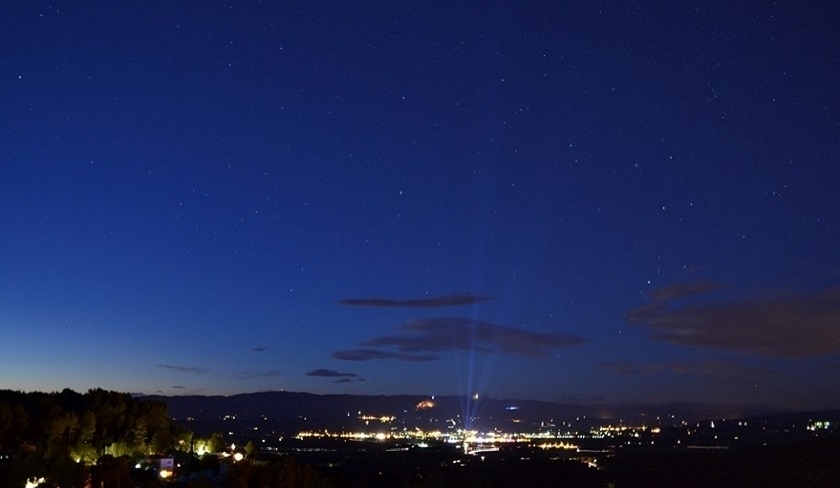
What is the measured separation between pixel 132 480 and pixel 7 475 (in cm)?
861

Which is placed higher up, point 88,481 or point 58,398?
point 58,398

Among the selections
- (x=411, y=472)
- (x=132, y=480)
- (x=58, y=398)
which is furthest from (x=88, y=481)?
(x=411, y=472)

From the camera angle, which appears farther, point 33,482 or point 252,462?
point 252,462

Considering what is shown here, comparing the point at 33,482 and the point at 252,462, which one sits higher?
the point at 252,462

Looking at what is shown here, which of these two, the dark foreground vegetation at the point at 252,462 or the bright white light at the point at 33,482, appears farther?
the dark foreground vegetation at the point at 252,462

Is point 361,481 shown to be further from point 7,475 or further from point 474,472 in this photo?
point 7,475

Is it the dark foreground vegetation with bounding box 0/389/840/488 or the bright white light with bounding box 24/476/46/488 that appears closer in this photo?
the bright white light with bounding box 24/476/46/488

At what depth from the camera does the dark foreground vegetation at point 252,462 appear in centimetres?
4528

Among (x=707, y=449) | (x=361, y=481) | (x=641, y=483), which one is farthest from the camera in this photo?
(x=707, y=449)

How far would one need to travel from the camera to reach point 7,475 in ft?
123

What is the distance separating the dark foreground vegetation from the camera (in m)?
45.3

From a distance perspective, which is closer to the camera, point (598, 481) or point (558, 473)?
point (598, 481)

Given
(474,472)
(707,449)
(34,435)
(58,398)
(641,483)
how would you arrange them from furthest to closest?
1. (707,449)
2. (474,472)
3. (641,483)
4. (58,398)
5. (34,435)

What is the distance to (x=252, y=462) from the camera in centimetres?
5766
